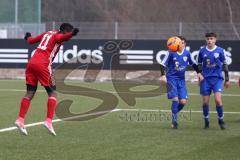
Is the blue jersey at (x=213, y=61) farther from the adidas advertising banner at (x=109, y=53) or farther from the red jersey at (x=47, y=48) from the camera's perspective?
the adidas advertising banner at (x=109, y=53)

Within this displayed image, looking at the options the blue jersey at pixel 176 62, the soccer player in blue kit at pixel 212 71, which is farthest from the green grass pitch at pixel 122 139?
the blue jersey at pixel 176 62

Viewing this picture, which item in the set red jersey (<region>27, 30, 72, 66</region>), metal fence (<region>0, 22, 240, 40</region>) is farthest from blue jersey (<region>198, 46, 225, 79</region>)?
metal fence (<region>0, 22, 240, 40</region>)

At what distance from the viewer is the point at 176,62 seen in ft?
47.8

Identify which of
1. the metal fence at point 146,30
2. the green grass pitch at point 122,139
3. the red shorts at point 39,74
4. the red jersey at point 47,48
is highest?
the metal fence at point 146,30

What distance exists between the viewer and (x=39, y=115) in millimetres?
16703

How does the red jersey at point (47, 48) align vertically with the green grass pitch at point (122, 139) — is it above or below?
above

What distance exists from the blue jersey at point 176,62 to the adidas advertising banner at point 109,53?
55.3 ft

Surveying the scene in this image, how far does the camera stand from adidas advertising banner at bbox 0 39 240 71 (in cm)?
3183

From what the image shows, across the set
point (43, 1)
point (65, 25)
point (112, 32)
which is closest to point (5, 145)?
point (65, 25)

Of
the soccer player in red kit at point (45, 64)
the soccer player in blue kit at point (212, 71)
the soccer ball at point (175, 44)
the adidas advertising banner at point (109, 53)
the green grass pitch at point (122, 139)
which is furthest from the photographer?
the adidas advertising banner at point (109, 53)

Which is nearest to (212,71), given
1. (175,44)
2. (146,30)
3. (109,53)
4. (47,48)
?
(175,44)

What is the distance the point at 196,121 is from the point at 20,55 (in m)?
18.4

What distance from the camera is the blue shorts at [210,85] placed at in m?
14.3

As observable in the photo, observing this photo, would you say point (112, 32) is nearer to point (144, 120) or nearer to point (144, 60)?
point (144, 60)
